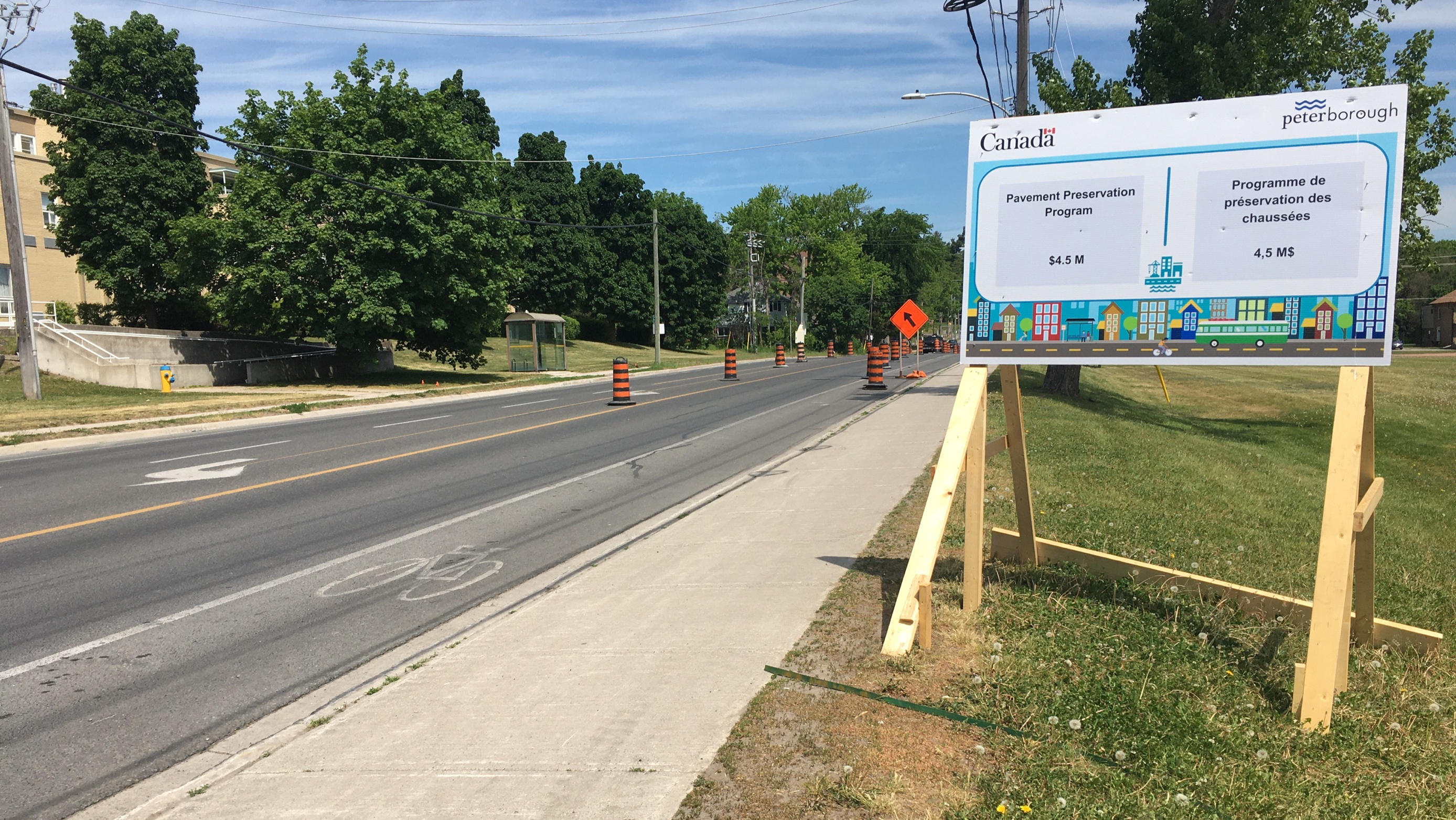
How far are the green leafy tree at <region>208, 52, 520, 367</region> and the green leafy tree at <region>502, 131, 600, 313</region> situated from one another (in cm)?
2675

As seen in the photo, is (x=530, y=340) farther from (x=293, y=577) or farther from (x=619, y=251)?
(x=293, y=577)

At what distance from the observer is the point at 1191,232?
4.51 meters

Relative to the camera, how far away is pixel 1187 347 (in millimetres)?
4551

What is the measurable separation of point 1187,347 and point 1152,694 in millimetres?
1842

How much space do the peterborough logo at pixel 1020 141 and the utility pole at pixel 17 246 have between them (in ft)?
78.2

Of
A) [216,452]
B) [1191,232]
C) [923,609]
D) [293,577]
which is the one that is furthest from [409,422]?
[1191,232]

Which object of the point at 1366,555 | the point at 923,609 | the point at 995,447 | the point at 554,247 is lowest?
the point at 923,609

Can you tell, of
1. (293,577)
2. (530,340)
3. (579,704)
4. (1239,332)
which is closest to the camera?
(579,704)

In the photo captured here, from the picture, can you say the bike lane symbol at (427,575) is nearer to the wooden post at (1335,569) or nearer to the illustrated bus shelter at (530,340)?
the wooden post at (1335,569)

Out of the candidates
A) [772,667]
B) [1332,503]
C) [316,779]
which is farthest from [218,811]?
[1332,503]

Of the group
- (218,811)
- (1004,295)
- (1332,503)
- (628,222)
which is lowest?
(218,811)

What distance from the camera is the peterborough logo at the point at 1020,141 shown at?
4832 millimetres

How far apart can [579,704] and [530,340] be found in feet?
114

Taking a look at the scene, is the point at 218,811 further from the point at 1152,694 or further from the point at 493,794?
the point at 1152,694
